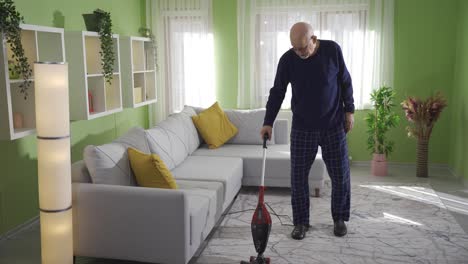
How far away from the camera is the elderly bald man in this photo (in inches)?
127

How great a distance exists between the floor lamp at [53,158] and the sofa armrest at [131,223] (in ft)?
0.59

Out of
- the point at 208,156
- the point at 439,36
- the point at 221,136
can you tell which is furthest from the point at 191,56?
the point at 439,36

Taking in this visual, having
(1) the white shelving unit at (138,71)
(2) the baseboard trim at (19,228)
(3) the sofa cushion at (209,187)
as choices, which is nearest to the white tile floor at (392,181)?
(2) the baseboard trim at (19,228)

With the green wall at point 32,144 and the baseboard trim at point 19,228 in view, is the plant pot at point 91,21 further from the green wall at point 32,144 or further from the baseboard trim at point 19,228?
the baseboard trim at point 19,228

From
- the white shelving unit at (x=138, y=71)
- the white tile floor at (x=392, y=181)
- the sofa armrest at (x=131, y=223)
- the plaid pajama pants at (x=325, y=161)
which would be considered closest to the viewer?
the sofa armrest at (x=131, y=223)

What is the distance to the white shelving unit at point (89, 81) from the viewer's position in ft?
12.7

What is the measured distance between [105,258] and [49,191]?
655 mm

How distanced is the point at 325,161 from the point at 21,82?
2.23m

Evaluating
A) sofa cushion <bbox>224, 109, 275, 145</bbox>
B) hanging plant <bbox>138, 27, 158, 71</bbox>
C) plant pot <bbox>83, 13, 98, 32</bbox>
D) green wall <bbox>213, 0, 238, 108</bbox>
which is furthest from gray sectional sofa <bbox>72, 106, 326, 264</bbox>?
green wall <bbox>213, 0, 238, 108</bbox>

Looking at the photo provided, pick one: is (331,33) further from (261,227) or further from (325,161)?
(261,227)

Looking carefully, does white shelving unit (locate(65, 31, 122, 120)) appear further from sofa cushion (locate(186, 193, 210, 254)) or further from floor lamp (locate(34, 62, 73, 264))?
sofa cushion (locate(186, 193, 210, 254))

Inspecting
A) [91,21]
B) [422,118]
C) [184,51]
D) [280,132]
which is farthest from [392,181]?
[91,21]

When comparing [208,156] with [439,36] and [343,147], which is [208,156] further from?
[439,36]

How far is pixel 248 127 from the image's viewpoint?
5.14 metres
